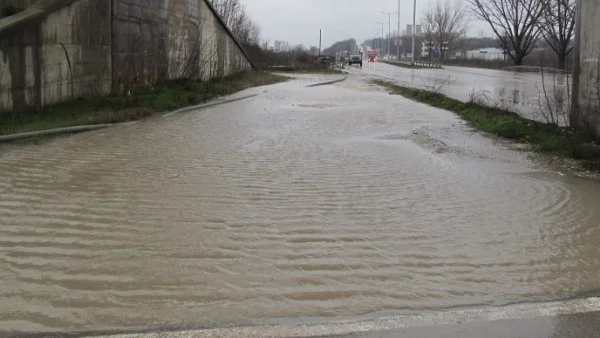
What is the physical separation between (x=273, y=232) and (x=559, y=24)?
55173 mm

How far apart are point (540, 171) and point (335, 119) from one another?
6.82 metres

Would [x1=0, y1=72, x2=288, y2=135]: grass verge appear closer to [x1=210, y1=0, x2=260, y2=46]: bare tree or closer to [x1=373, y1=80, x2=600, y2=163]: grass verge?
[x1=373, y1=80, x2=600, y2=163]: grass verge

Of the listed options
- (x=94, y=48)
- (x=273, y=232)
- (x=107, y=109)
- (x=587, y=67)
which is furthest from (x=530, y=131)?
(x=94, y=48)

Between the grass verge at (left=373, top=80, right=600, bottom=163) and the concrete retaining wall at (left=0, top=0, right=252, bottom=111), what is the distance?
1006 centimetres

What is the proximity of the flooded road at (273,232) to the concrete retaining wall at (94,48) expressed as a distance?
9.71 feet

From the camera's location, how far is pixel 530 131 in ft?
39.8

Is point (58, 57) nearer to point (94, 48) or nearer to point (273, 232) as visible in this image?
point (94, 48)

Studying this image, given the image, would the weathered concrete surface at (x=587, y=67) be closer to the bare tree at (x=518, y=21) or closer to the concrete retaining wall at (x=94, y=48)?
the concrete retaining wall at (x=94, y=48)

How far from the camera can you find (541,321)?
13.0 ft

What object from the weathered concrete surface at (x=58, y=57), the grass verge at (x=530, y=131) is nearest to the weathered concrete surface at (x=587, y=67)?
the grass verge at (x=530, y=131)

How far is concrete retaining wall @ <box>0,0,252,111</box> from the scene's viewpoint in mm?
12195

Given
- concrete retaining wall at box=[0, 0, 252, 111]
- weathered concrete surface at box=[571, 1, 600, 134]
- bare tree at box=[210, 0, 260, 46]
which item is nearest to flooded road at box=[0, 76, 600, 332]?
weathered concrete surface at box=[571, 1, 600, 134]

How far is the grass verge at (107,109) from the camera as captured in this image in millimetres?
11633

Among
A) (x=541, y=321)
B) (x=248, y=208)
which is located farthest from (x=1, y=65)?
(x=541, y=321)
